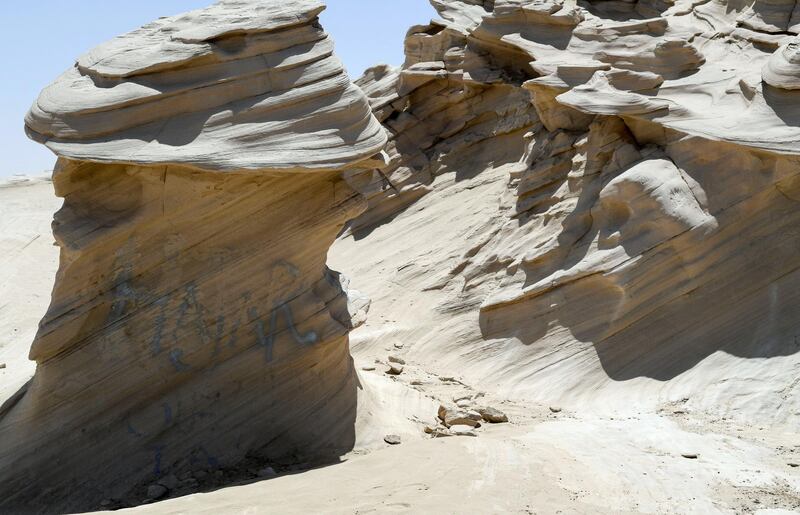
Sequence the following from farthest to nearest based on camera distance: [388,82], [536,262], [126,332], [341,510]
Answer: [388,82]
[536,262]
[126,332]
[341,510]

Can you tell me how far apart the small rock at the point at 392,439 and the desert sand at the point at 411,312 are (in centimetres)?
2

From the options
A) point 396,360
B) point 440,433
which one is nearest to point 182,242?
point 440,433

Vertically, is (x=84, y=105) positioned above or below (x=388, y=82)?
above

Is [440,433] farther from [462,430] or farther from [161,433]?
[161,433]

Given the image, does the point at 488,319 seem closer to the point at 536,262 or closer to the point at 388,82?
the point at 536,262

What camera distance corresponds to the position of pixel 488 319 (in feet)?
31.7

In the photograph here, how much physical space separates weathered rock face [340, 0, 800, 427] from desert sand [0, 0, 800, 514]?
0.08ft

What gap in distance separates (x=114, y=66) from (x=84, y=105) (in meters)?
0.35

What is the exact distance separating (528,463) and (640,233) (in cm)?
310

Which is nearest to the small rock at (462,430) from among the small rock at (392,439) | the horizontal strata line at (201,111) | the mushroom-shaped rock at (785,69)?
the small rock at (392,439)

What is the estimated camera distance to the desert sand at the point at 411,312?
627 cm

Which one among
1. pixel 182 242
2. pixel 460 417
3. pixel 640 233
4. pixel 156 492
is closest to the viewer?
pixel 156 492

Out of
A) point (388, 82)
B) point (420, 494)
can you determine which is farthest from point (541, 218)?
point (388, 82)

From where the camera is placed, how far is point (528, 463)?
610 centimetres
